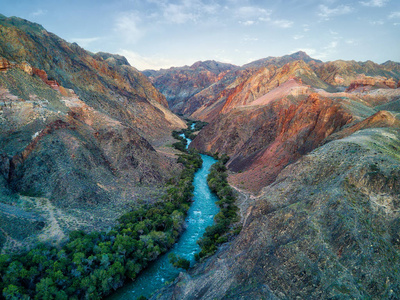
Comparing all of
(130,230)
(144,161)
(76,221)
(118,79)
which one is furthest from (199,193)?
(118,79)

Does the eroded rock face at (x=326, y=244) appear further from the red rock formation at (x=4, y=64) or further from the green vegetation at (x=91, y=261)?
the red rock formation at (x=4, y=64)

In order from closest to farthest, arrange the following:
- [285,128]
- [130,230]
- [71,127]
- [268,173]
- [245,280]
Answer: [245,280] → [130,230] → [71,127] → [268,173] → [285,128]

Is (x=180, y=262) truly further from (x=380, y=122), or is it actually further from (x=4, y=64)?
(x=4, y=64)

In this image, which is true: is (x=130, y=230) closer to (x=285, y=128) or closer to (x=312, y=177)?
(x=312, y=177)

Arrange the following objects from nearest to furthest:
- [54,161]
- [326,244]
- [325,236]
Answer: [326,244]
[325,236]
[54,161]

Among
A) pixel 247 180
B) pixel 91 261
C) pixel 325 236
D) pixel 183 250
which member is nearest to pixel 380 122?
pixel 247 180

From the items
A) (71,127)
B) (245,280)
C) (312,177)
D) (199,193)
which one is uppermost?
(71,127)

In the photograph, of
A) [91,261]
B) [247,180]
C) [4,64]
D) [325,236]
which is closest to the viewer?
[325,236]
